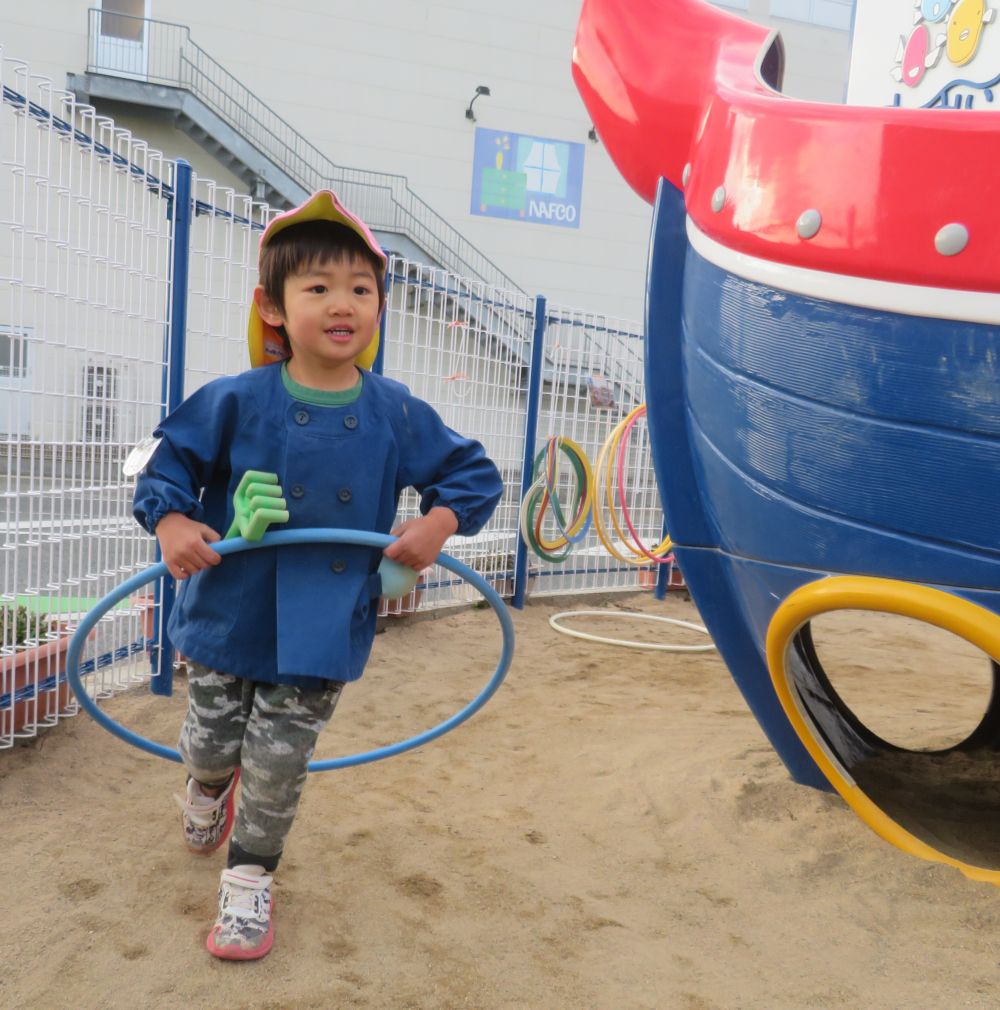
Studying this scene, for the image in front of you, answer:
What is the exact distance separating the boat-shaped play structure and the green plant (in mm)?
2293

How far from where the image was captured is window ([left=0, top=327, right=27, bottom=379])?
11.8ft

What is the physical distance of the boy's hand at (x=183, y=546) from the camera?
7.64 ft

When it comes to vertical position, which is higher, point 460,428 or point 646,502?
point 460,428

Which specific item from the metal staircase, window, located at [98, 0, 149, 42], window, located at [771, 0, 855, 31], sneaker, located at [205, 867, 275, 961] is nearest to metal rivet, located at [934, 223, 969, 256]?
sneaker, located at [205, 867, 275, 961]

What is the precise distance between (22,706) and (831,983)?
280 centimetres

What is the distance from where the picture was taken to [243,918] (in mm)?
2486

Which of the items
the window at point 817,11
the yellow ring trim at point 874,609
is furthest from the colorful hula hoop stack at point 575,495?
the window at point 817,11

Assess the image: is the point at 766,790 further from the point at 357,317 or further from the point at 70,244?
the point at 70,244

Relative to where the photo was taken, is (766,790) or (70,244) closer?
(766,790)

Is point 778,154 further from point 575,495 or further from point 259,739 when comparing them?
point 575,495

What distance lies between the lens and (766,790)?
353cm

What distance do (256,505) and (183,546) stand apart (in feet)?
0.61

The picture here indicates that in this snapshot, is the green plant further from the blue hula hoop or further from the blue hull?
the blue hull

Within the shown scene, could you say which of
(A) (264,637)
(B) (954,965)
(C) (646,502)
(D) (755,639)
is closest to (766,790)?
(D) (755,639)
